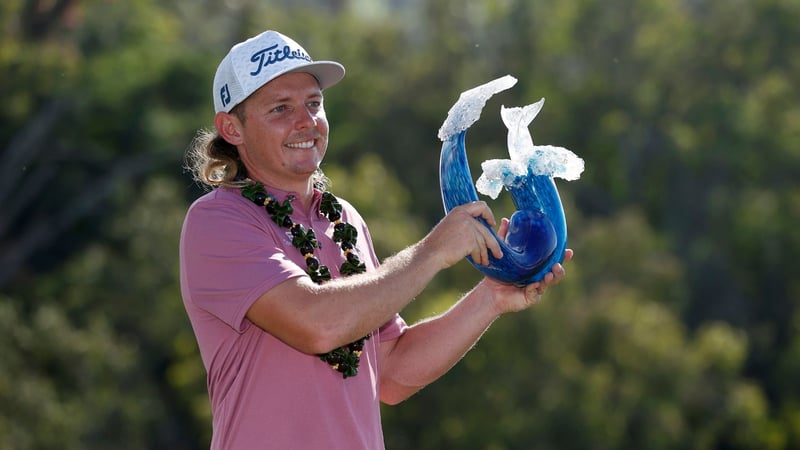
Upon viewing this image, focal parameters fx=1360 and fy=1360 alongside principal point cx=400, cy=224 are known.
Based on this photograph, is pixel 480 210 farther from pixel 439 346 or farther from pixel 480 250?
pixel 439 346

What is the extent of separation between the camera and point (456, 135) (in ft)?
13.6

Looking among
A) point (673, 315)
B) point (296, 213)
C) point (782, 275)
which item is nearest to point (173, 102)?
point (673, 315)

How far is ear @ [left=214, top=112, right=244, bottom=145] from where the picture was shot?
165 inches

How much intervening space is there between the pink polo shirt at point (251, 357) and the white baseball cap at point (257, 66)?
33cm

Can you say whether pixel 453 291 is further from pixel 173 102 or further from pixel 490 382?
pixel 173 102

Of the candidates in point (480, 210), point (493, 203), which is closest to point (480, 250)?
point (480, 210)

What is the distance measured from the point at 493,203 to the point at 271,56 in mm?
26171

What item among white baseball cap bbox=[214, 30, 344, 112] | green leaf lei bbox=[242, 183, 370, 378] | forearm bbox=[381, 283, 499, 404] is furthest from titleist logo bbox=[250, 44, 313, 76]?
forearm bbox=[381, 283, 499, 404]

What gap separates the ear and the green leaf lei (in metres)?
0.18

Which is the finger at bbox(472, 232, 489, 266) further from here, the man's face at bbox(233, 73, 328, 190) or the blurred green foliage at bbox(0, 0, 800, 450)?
the blurred green foliage at bbox(0, 0, 800, 450)

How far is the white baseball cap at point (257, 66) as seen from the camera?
408cm

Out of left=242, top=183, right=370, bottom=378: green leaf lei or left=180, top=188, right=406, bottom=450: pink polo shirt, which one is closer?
left=180, top=188, right=406, bottom=450: pink polo shirt

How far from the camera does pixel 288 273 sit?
3.79m

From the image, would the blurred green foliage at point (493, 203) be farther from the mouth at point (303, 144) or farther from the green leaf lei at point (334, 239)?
the mouth at point (303, 144)
